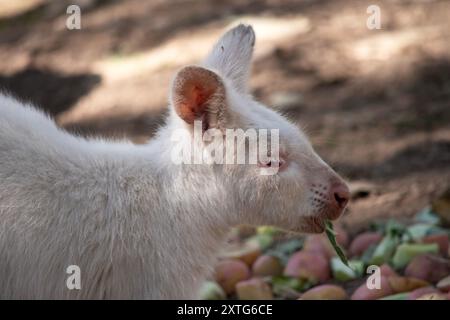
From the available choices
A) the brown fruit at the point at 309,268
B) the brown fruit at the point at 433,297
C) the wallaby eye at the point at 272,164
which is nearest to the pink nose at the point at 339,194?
the wallaby eye at the point at 272,164

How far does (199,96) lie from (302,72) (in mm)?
3888

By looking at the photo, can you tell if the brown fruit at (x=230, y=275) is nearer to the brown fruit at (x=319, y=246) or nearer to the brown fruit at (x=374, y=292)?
the brown fruit at (x=319, y=246)

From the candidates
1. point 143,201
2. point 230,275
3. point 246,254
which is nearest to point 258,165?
point 143,201

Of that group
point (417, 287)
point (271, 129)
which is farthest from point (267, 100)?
point (271, 129)

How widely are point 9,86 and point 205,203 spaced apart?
15.3 feet

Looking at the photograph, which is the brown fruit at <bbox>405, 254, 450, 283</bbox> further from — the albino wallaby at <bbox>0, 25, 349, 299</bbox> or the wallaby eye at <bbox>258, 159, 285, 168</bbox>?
the wallaby eye at <bbox>258, 159, 285, 168</bbox>

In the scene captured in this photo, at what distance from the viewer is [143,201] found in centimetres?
338

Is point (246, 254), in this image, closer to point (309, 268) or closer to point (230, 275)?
point (230, 275)

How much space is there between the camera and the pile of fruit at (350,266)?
405cm

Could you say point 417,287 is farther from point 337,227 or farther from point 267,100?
point 267,100

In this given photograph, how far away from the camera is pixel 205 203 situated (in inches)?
133

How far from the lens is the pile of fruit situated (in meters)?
4.05

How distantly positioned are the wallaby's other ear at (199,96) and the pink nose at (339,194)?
0.47 metres

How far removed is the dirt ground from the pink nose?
5.31 feet
